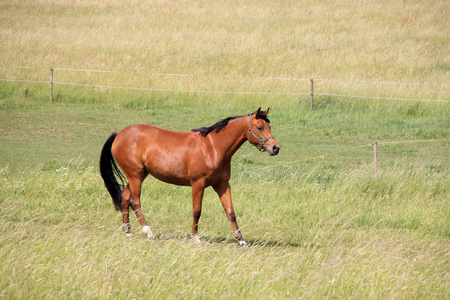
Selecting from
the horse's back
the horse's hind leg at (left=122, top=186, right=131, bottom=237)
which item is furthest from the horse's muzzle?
the horse's hind leg at (left=122, top=186, right=131, bottom=237)

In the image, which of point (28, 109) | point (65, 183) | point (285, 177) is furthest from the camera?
point (28, 109)

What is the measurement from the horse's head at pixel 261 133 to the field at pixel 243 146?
1.19 m

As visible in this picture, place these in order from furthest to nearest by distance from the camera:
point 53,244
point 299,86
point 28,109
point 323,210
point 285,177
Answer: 1. point 299,86
2. point 28,109
3. point 285,177
4. point 323,210
5. point 53,244

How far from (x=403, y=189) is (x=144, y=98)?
35.3 feet

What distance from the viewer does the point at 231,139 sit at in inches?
278

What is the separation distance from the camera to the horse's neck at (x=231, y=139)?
704cm

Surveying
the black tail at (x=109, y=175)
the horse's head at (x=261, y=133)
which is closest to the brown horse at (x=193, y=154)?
the horse's head at (x=261, y=133)

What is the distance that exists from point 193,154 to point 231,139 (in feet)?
1.67

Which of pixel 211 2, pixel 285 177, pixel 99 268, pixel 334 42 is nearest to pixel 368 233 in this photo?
pixel 285 177

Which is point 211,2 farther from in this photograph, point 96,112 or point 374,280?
point 374,280

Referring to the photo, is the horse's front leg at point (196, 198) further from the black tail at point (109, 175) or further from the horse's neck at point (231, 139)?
the black tail at point (109, 175)

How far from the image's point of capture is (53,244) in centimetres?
583

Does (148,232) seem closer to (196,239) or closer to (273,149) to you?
(196,239)

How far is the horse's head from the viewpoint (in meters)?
6.76
